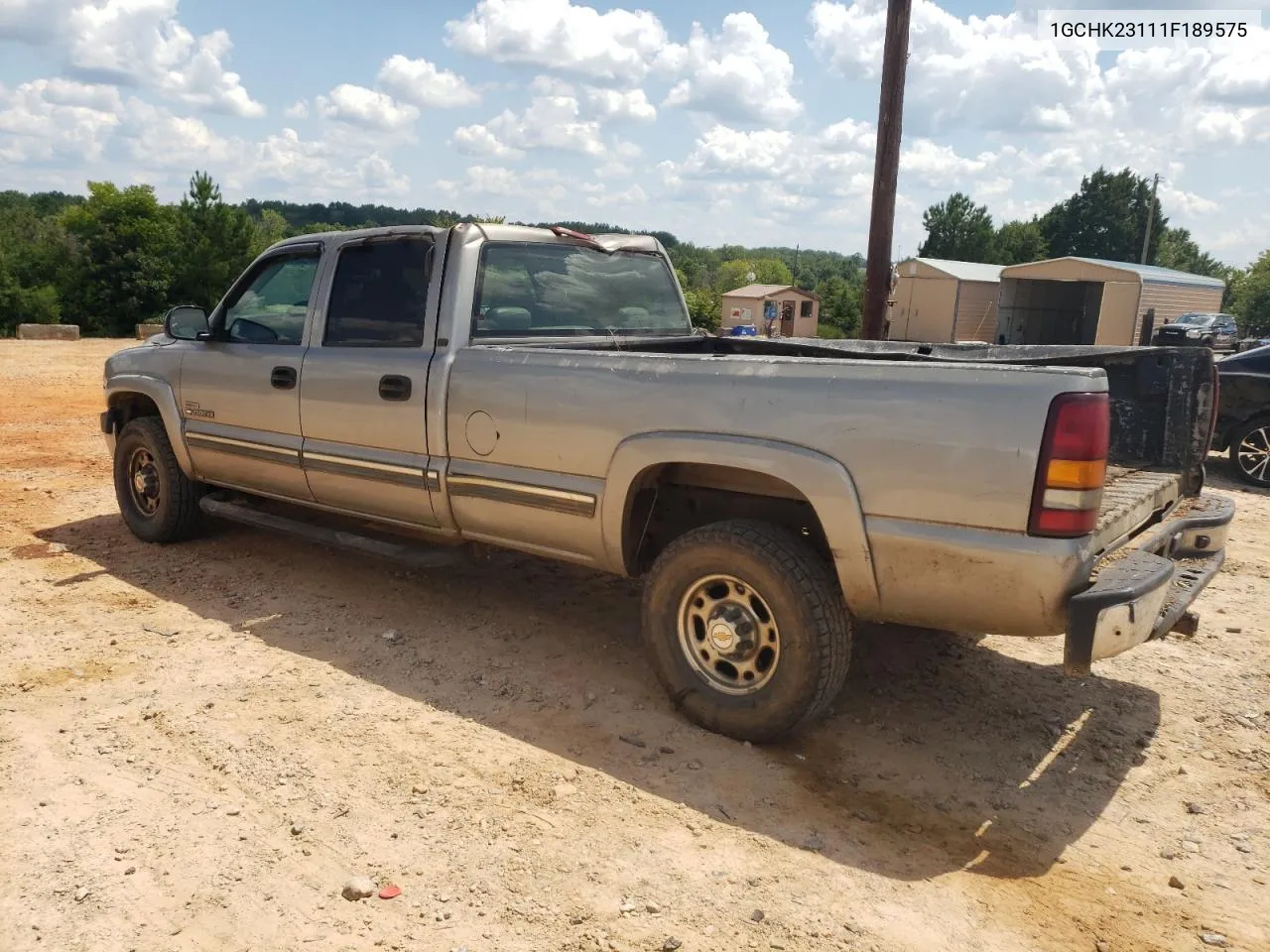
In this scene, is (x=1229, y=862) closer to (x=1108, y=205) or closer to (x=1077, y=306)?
(x=1077, y=306)

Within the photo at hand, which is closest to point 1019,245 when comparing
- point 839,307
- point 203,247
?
point 839,307

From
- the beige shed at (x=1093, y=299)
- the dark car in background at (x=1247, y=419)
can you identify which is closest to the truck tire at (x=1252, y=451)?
the dark car in background at (x=1247, y=419)

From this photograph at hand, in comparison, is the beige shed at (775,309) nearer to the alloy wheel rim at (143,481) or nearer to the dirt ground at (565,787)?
the alloy wheel rim at (143,481)

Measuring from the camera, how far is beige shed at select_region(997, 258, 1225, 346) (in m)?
31.3

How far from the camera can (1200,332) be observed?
87.6 ft

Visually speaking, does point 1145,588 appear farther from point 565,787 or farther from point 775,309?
point 775,309

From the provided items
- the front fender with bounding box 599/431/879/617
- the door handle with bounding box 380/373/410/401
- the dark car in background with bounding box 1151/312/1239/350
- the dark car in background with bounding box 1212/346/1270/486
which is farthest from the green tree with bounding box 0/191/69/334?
the dark car in background with bounding box 1151/312/1239/350

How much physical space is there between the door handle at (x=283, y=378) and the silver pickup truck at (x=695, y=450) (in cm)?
2

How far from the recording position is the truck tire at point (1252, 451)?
9406 millimetres

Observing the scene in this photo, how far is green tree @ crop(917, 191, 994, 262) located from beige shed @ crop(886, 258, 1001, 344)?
42441mm

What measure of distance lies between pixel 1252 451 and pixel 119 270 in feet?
123

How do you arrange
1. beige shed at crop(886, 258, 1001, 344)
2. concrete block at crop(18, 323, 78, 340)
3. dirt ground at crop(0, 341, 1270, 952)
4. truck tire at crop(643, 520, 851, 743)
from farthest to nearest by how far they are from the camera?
beige shed at crop(886, 258, 1001, 344), concrete block at crop(18, 323, 78, 340), truck tire at crop(643, 520, 851, 743), dirt ground at crop(0, 341, 1270, 952)

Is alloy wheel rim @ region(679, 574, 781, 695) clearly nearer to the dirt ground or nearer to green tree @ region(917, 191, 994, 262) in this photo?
the dirt ground

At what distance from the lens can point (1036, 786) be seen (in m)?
3.47
